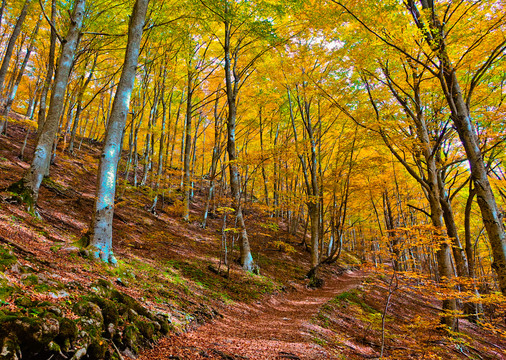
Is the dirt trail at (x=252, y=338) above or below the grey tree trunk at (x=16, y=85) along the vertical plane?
below

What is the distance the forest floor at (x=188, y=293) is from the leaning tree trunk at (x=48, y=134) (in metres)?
0.32

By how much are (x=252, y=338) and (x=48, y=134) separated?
648cm

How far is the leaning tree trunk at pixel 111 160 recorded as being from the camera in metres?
4.57

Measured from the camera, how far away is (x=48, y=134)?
5.97 m

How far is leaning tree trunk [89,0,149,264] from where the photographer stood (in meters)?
4.57

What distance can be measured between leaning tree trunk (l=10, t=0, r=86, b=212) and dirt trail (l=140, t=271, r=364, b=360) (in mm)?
4744

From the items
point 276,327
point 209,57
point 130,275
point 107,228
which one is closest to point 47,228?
point 107,228

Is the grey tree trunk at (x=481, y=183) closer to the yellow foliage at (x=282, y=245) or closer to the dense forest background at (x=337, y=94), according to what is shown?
the dense forest background at (x=337, y=94)

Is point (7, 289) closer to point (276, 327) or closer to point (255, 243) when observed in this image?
point (276, 327)

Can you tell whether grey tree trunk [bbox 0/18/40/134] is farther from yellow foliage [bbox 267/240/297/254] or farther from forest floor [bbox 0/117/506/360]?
yellow foliage [bbox 267/240/297/254]

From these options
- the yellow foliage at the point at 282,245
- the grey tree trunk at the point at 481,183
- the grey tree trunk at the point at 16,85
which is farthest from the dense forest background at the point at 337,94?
the yellow foliage at the point at 282,245

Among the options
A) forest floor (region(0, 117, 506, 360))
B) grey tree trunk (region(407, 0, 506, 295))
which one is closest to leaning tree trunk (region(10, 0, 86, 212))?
forest floor (region(0, 117, 506, 360))

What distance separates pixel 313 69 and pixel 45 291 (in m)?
11.7

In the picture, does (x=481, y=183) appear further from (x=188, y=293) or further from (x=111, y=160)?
(x=111, y=160)
